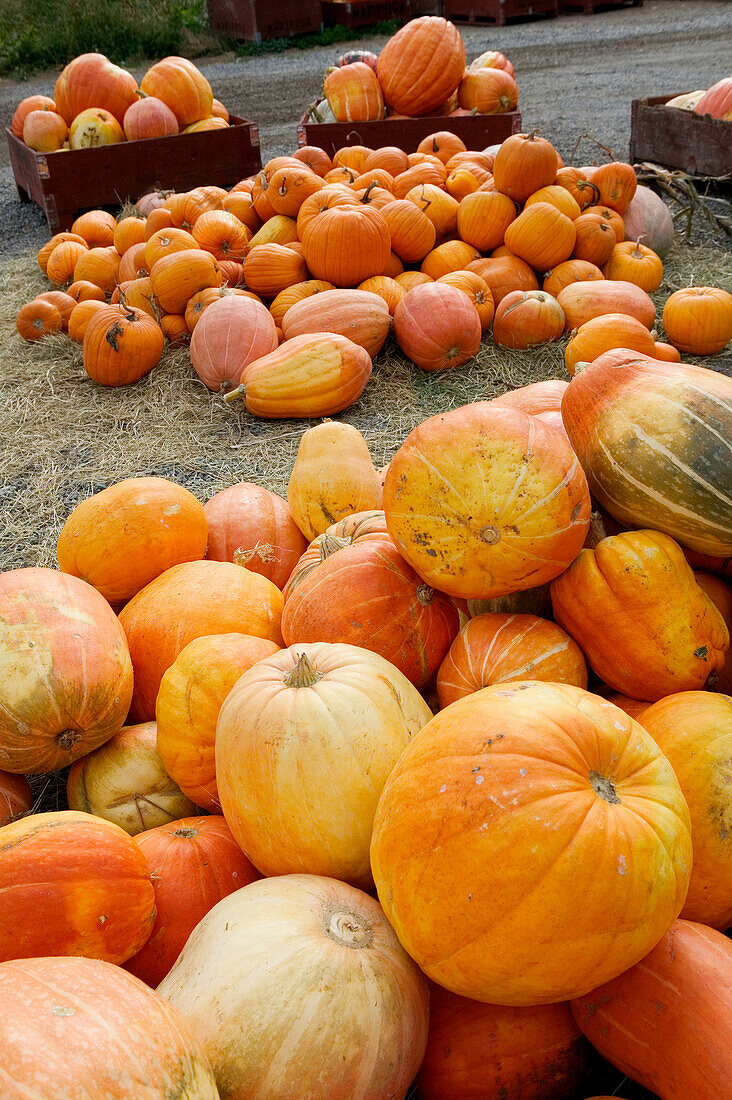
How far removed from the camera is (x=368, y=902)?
4.38ft

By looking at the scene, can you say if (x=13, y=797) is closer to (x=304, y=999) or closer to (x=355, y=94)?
(x=304, y=999)

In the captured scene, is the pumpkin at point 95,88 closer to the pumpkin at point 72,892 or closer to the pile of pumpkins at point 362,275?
the pile of pumpkins at point 362,275

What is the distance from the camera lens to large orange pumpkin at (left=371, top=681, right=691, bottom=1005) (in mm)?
1081

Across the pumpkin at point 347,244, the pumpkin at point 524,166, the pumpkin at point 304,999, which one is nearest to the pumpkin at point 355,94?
the pumpkin at point 524,166

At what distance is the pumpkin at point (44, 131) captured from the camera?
739cm

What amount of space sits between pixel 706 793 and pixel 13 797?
4.54 ft

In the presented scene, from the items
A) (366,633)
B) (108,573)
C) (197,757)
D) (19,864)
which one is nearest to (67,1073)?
(19,864)

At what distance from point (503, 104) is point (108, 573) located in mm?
6629

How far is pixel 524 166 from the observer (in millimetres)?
Answer: 5496

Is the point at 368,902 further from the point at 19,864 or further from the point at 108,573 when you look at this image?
the point at 108,573

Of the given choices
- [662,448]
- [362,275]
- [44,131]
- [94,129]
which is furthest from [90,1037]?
[44,131]

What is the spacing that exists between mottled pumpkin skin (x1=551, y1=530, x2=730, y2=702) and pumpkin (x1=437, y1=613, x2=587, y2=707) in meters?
0.06

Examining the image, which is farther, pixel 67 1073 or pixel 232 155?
pixel 232 155

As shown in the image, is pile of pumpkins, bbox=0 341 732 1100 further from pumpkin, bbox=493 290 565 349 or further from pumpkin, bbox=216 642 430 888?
pumpkin, bbox=493 290 565 349
